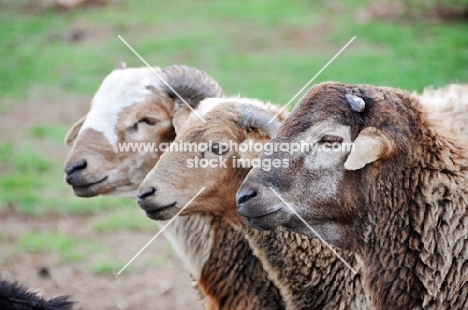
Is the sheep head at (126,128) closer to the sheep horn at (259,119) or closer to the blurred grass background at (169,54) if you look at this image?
the sheep horn at (259,119)

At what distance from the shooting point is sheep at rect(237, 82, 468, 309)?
434cm

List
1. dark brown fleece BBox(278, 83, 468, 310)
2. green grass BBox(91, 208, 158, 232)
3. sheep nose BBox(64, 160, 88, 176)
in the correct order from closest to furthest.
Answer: dark brown fleece BBox(278, 83, 468, 310), sheep nose BBox(64, 160, 88, 176), green grass BBox(91, 208, 158, 232)

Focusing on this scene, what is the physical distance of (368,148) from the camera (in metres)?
4.19

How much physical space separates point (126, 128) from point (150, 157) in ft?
1.01

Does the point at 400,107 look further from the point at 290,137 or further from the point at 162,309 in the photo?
the point at 162,309

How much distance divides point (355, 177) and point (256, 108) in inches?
57.2

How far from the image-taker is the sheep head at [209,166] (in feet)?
18.0

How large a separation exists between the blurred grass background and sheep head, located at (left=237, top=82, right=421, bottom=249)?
456 cm

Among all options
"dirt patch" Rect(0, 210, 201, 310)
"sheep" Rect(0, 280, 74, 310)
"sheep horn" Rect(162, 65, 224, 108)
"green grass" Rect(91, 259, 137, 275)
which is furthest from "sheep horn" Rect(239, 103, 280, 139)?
"green grass" Rect(91, 259, 137, 275)

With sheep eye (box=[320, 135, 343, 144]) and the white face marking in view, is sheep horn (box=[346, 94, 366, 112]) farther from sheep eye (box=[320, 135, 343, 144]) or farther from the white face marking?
the white face marking

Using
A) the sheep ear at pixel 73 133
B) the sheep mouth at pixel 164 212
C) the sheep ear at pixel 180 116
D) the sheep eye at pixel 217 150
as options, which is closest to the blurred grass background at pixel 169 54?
the sheep ear at pixel 73 133

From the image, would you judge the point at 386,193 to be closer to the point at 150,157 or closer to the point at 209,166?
the point at 209,166

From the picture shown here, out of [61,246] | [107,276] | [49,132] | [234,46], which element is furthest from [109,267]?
[234,46]

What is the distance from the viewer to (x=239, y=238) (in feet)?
19.4
